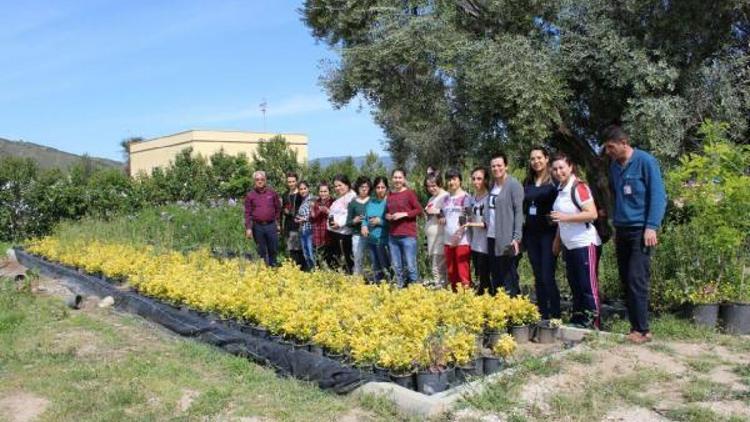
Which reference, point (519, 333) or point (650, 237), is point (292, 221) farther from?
point (650, 237)

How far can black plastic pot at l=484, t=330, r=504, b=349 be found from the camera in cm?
482

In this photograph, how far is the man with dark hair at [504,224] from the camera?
218 inches

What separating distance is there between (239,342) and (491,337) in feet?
6.97

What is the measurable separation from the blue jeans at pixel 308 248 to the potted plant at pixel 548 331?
4.34 meters

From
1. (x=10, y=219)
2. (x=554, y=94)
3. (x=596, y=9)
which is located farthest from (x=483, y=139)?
(x=10, y=219)

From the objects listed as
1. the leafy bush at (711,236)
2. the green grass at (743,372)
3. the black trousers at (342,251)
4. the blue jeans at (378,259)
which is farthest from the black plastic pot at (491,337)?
the black trousers at (342,251)

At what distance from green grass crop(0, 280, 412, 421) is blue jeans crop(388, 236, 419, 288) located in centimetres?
248

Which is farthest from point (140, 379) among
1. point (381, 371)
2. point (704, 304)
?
point (704, 304)

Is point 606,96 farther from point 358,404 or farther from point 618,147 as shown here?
point 358,404

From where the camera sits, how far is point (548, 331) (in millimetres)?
5043

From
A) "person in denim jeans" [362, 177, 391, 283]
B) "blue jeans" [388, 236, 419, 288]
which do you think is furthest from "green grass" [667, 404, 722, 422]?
"person in denim jeans" [362, 177, 391, 283]

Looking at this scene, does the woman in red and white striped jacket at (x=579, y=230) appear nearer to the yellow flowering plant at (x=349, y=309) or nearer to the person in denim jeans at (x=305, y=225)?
the yellow flowering plant at (x=349, y=309)

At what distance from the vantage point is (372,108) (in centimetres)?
1231

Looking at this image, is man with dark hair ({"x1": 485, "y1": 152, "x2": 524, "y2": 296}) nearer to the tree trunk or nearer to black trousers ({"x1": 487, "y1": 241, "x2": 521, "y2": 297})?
black trousers ({"x1": 487, "y1": 241, "x2": 521, "y2": 297})
